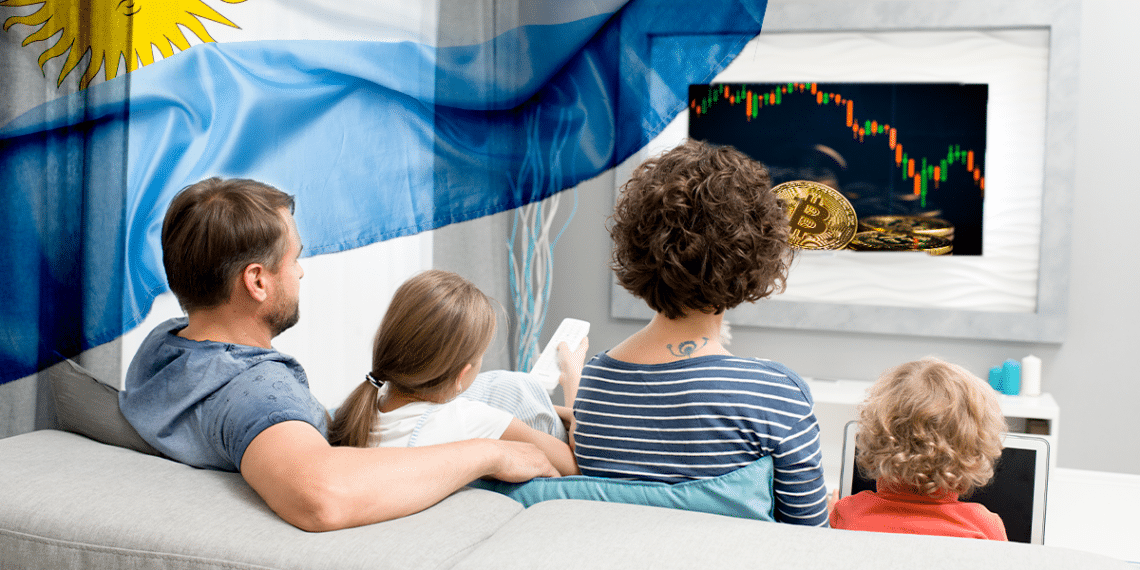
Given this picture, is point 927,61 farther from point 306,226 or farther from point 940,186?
point 306,226

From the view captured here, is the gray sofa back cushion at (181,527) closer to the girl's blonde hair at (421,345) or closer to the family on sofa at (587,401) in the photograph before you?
the family on sofa at (587,401)

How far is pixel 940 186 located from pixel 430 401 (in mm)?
2749

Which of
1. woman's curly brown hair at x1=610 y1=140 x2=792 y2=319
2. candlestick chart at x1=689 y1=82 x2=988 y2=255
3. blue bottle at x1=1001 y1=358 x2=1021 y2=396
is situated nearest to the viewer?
woman's curly brown hair at x1=610 y1=140 x2=792 y2=319

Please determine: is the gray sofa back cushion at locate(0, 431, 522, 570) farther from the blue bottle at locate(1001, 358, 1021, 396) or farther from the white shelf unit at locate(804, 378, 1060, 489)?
the blue bottle at locate(1001, 358, 1021, 396)

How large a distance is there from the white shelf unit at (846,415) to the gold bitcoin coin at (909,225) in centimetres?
68

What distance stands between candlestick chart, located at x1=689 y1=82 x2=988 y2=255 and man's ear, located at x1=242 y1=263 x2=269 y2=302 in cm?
269

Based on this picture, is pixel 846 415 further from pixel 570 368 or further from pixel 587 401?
pixel 587 401

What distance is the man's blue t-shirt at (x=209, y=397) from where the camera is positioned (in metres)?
0.92

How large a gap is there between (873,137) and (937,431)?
7.92 ft

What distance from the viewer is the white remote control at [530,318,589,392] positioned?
1.57 meters

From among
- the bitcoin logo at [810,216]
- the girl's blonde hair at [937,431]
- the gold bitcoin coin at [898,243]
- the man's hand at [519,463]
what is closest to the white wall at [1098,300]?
the gold bitcoin coin at [898,243]

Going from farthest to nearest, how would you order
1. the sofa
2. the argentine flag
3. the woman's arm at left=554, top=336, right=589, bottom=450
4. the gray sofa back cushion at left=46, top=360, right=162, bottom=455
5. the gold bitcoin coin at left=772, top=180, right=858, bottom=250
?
the gold bitcoin coin at left=772, top=180, right=858, bottom=250 → the woman's arm at left=554, top=336, right=589, bottom=450 → the argentine flag → the gray sofa back cushion at left=46, top=360, right=162, bottom=455 → the sofa

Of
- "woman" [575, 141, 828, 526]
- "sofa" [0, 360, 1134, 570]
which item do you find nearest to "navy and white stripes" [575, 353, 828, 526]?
"woman" [575, 141, 828, 526]

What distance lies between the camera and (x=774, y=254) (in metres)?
1.00
